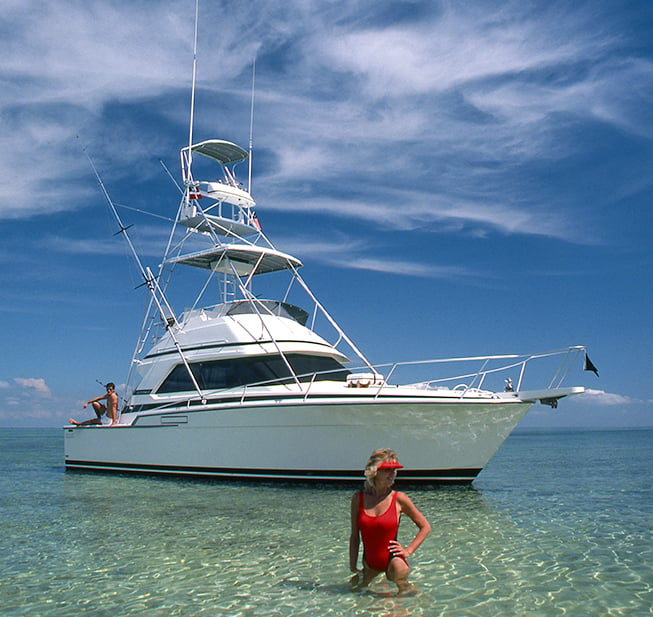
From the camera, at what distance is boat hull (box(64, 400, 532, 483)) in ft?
40.0

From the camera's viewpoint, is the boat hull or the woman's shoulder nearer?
the woman's shoulder

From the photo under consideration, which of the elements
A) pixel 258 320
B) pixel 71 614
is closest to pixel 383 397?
pixel 258 320

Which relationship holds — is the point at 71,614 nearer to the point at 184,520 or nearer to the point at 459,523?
the point at 184,520

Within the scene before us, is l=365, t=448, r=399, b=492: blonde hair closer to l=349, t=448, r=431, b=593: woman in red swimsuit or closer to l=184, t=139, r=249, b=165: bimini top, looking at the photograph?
l=349, t=448, r=431, b=593: woman in red swimsuit

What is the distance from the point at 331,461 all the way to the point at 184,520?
3.95 m

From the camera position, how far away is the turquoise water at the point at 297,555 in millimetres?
5430

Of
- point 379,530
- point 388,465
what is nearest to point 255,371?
point 379,530

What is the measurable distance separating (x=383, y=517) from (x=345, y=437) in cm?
785

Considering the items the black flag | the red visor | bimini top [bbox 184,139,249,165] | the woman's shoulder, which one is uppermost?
bimini top [bbox 184,139,249,165]

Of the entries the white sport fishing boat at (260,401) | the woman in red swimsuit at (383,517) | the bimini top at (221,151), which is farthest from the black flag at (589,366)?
the bimini top at (221,151)

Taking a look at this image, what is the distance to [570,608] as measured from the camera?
5.29m

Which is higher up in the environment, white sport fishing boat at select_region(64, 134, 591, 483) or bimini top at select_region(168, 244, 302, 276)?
bimini top at select_region(168, 244, 302, 276)

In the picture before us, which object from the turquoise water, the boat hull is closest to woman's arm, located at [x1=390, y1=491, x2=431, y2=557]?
the turquoise water

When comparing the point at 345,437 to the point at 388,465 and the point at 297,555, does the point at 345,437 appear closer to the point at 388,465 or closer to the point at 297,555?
the point at 297,555
